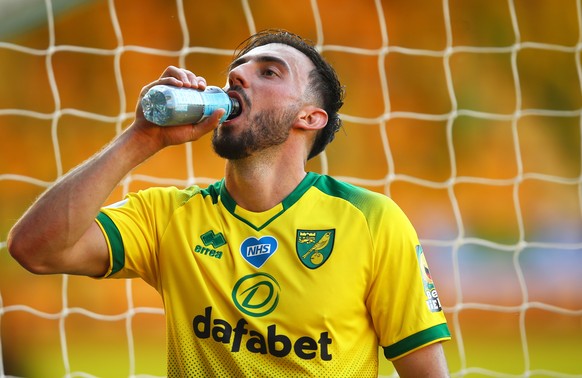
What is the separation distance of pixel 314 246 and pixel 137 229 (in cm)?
47

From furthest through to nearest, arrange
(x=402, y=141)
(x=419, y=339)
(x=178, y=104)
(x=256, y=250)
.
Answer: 1. (x=402, y=141)
2. (x=256, y=250)
3. (x=419, y=339)
4. (x=178, y=104)

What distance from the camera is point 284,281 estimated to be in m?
2.30

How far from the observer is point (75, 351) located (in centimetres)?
580

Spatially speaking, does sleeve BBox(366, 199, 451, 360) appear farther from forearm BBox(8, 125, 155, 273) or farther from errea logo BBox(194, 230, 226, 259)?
forearm BBox(8, 125, 155, 273)

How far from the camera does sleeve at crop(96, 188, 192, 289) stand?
2.33 m

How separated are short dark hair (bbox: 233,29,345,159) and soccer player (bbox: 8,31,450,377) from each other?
0.48 ft

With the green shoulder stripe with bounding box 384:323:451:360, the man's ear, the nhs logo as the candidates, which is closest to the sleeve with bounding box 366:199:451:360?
the green shoulder stripe with bounding box 384:323:451:360

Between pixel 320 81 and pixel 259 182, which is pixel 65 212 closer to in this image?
pixel 259 182

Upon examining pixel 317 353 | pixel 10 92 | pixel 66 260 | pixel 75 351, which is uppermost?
pixel 10 92

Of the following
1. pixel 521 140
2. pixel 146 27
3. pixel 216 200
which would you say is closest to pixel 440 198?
pixel 521 140

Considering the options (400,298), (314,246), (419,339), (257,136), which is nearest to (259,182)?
(257,136)

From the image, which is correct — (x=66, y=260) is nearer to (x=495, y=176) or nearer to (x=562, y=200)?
(x=495, y=176)

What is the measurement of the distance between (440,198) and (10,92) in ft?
10.1

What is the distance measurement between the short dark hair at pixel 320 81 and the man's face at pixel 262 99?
2.4 inches
